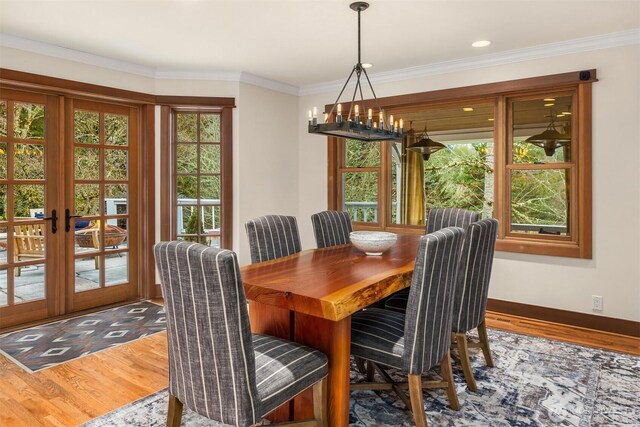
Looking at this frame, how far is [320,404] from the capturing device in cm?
191

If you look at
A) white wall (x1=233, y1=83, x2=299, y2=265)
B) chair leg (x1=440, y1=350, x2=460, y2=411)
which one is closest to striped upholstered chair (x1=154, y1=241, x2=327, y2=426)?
chair leg (x1=440, y1=350, x2=460, y2=411)

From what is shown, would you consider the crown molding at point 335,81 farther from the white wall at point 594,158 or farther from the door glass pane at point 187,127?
the door glass pane at point 187,127

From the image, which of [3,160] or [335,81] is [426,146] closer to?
[335,81]

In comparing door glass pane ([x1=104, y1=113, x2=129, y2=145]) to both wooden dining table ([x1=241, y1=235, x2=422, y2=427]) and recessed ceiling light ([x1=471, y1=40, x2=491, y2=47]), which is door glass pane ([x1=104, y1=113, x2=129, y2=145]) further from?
recessed ceiling light ([x1=471, y1=40, x2=491, y2=47])

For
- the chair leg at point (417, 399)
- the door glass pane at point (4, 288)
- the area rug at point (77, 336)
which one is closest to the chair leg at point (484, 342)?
the chair leg at point (417, 399)

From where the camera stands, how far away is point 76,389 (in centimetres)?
261

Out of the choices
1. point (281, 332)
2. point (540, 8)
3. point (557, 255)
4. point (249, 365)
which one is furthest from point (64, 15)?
point (557, 255)

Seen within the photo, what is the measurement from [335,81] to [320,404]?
13.3 ft

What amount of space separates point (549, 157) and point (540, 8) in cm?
143

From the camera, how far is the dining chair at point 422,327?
1.89 meters

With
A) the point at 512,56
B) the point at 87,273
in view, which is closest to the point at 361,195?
the point at 512,56

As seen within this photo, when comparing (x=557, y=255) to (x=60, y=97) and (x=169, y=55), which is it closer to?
(x=169, y=55)

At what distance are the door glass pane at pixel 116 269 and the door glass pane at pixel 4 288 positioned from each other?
33.8 inches

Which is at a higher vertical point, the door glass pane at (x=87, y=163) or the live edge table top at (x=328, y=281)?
the door glass pane at (x=87, y=163)
